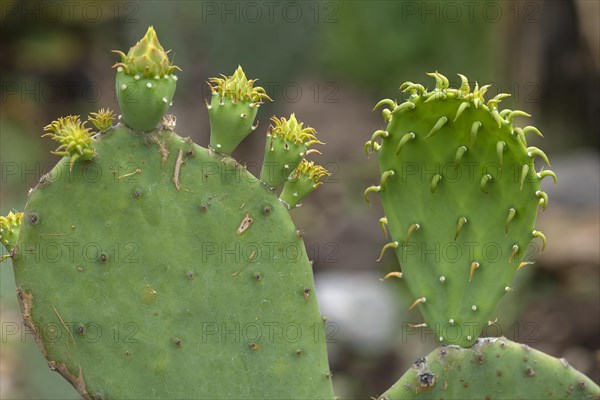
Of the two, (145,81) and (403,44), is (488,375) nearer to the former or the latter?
(145,81)

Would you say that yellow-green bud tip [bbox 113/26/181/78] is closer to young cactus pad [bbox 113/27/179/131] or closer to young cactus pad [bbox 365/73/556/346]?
young cactus pad [bbox 113/27/179/131]

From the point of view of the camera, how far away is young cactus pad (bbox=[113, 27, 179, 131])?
5.38 feet

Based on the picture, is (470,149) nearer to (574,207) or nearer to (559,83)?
(574,207)

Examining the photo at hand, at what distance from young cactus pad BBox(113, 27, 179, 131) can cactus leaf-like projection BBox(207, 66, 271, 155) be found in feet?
0.28

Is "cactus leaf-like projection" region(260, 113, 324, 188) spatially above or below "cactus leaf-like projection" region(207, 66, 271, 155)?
below

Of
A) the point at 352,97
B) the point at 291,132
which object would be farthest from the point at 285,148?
the point at 352,97

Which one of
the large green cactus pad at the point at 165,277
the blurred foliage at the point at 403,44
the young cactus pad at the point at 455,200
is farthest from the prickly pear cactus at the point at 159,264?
the blurred foliage at the point at 403,44

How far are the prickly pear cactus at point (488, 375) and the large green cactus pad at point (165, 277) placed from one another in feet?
0.63

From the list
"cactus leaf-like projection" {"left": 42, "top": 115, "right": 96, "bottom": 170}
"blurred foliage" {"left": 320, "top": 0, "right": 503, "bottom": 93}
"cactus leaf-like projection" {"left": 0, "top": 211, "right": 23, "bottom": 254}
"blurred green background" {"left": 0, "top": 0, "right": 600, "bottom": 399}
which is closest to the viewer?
"cactus leaf-like projection" {"left": 42, "top": 115, "right": 96, "bottom": 170}

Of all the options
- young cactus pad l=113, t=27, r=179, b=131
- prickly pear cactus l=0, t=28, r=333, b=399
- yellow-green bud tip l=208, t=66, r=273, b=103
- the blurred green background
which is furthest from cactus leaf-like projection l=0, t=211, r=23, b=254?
the blurred green background

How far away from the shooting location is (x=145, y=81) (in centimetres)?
165

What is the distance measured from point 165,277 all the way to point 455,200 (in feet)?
1.74

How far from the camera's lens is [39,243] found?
1.67 meters

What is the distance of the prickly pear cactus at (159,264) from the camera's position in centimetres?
167
